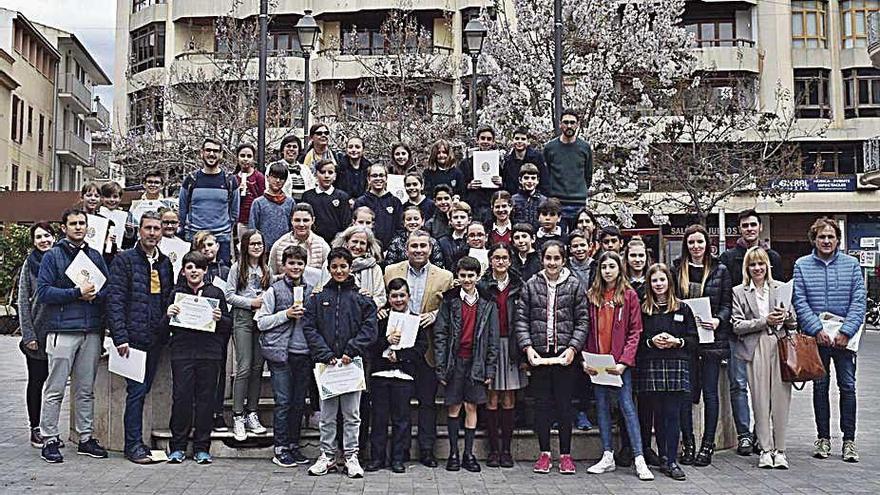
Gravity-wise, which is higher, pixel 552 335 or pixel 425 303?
pixel 425 303

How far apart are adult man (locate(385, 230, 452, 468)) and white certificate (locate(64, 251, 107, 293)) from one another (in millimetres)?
2747

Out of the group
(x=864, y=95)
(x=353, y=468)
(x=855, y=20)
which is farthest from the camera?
(x=855, y=20)

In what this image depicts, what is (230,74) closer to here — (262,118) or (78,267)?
(262,118)

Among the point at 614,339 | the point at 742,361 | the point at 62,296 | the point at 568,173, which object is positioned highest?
the point at 568,173

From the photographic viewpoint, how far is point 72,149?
193 ft

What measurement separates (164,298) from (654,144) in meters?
25.9

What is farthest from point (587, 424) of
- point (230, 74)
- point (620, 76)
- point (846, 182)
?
point (846, 182)

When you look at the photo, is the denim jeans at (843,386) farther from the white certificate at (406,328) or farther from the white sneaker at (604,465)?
the white certificate at (406,328)

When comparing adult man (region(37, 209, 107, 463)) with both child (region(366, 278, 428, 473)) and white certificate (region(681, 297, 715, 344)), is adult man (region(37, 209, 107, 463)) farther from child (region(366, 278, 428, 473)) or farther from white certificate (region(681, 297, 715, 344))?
white certificate (region(681, 297, 715, 344))

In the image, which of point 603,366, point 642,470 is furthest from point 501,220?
point 642,470

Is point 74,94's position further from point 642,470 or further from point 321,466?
point 642,470

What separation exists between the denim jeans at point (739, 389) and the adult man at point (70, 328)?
6.22 meters

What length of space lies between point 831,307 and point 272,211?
5950 millimetres

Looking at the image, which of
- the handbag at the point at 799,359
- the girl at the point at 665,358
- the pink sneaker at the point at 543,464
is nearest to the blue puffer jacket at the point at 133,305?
the pink sneaker at the point at 543,464
